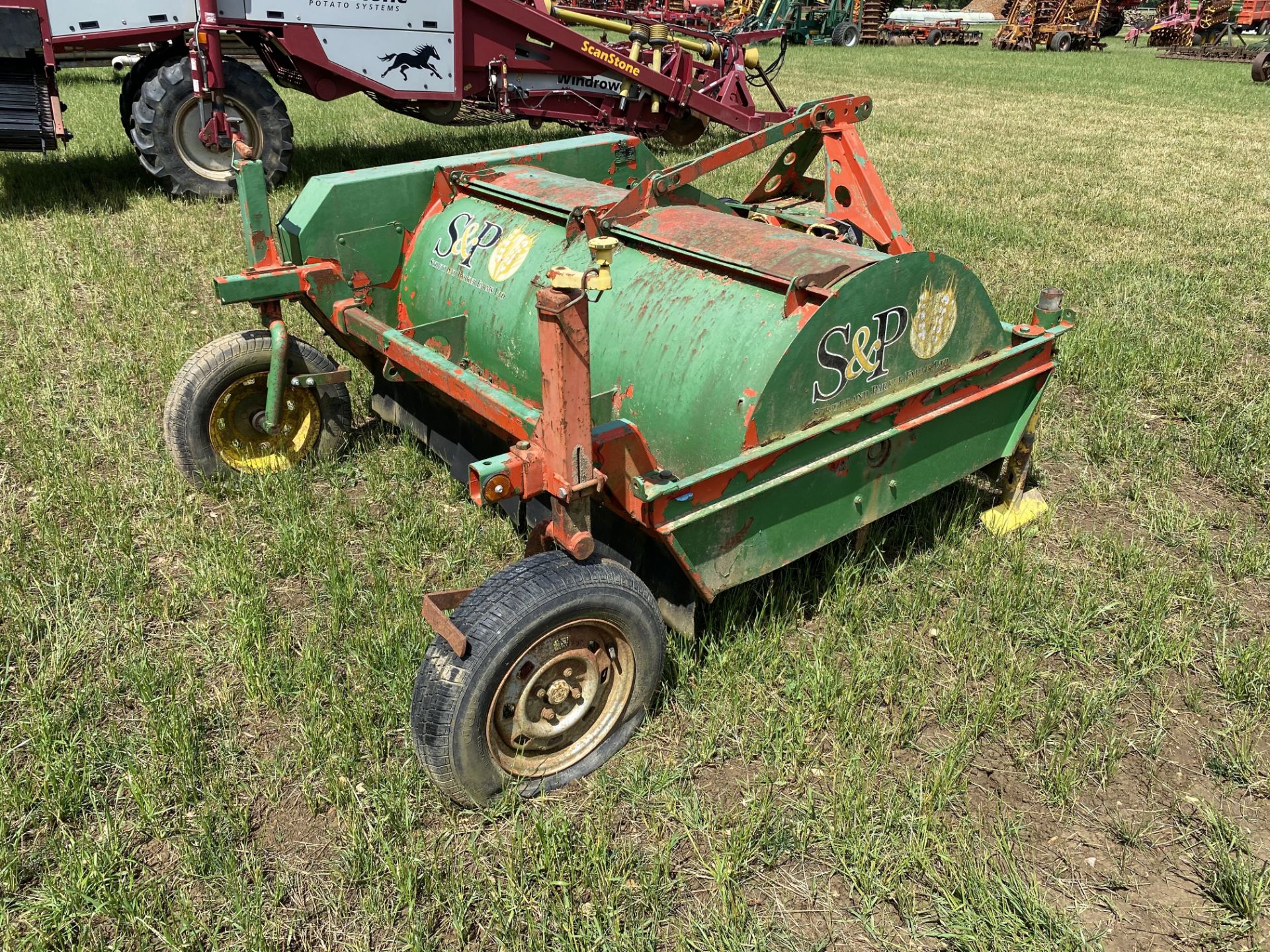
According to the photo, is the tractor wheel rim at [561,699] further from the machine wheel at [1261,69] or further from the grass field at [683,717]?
the machine wheel at [1261,69]

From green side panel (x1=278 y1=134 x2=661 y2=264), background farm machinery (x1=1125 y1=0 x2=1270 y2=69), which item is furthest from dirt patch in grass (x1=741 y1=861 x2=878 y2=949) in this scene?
background farm machinery (x1=1125 y1=0 x2=1270 y2=69)

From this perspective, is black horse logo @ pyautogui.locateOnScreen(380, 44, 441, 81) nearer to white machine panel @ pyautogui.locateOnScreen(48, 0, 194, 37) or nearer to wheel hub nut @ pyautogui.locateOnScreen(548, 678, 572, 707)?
white machine panel @ pyautogui.locateOnScreen(48, 0, 194, 37)

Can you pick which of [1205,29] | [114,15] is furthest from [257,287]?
[1205,29]

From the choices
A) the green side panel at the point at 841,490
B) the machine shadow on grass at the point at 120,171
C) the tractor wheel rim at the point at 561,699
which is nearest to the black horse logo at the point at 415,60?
the machine shadow on grass at the point at 120,171

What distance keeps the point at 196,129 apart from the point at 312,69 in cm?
108

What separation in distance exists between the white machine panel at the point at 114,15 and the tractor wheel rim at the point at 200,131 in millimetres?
591

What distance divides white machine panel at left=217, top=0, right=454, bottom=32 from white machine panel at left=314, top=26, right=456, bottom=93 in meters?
0.05

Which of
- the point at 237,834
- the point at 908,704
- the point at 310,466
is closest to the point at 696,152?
the point at 310,466

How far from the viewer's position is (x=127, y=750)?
2.51m

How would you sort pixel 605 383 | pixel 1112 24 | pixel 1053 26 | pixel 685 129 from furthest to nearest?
→ pixel 1112 24
pixel 1053 26
pixel 685 129
pixel 605 383

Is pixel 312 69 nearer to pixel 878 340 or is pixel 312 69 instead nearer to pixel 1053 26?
pixel 878 340

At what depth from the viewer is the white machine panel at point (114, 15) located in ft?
22.4

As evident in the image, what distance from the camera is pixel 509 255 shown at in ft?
11.4

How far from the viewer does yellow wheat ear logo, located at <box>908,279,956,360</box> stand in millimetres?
2871
